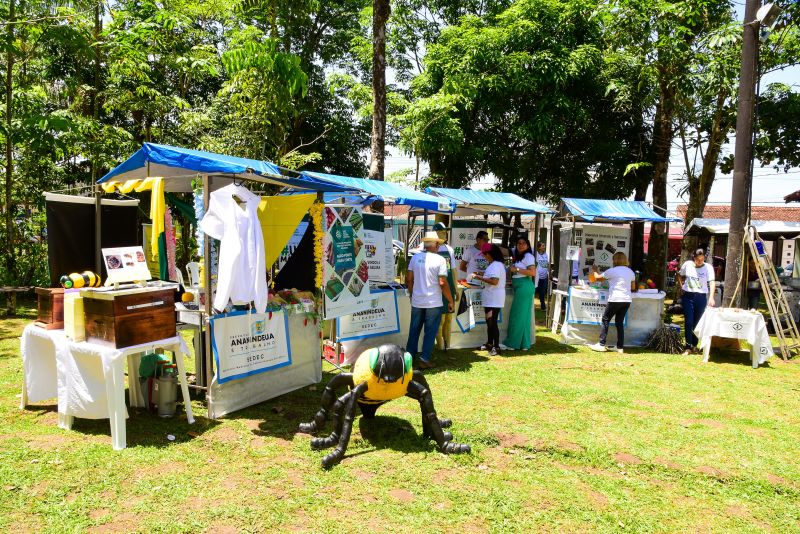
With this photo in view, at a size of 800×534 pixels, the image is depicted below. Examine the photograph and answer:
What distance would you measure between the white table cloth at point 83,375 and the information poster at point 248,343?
0.35 metres

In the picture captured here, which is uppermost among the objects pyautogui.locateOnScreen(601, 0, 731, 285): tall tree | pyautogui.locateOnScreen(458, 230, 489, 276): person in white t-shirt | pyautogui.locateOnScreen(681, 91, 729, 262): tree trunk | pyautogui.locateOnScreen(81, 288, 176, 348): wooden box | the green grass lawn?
pyautogui.locateOnScreen(601, 0, 731, 285): tall tree

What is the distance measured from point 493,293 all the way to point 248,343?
4013 millimetres

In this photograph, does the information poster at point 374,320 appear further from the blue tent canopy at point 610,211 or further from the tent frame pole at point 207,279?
the blue tent canopy at point 610,211

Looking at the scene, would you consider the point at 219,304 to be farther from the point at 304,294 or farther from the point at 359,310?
the point at 359,310

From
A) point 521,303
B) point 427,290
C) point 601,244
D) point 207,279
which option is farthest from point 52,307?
point 601,244

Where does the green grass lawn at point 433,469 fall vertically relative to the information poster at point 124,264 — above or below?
below

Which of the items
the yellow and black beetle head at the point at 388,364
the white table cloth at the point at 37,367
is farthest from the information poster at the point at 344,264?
the white table cloth at the point at 37,367

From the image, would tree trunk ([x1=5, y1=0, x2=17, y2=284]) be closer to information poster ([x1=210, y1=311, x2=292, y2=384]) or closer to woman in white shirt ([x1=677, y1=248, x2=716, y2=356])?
information poster ([x1=210, y1=311, x2=292, y2=384])

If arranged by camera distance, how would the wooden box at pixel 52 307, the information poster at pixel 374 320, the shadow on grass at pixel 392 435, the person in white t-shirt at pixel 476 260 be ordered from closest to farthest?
the shadow on grass at pixel 392 435 → the wooden box at pixel 52 307 → the information poster at pixel 374 320 → the person in white t-shirt at pixel 476 260

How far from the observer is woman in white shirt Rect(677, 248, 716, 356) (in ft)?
29.9

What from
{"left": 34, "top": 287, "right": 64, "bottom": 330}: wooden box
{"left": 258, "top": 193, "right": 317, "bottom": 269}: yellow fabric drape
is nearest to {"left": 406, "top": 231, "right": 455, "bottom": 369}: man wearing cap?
{"left": 258, "top": 193, "right": 317, "bottom": 269}: yellow fabric drape

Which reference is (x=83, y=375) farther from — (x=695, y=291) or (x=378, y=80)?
(x=695, y=291)

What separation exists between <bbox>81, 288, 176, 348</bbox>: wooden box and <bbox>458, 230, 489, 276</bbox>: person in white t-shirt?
5693 millimetres

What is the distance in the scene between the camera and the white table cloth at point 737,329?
8.17 meters
